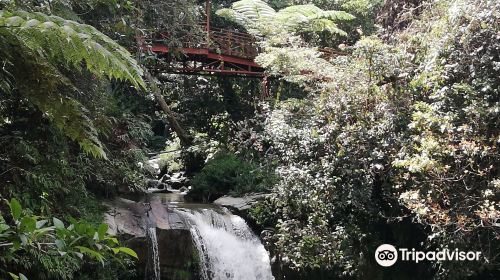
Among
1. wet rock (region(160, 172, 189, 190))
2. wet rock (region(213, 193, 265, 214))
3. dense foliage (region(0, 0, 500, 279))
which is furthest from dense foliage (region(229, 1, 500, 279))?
wet rock (region(160, 172, 189, 190))

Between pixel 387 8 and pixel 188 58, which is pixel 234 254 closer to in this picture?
pixel 387 8

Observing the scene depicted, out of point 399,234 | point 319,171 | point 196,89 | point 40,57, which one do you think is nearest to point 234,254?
point 319,171

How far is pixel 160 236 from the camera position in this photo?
6309 mm

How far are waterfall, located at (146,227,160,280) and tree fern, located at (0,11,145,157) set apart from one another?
3.68 metres

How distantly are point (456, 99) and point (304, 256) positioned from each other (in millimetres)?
2932

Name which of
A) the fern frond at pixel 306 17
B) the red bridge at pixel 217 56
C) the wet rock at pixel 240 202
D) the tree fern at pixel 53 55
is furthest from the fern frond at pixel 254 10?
the tree fern at pixel 53 55

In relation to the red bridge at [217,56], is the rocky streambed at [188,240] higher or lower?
lower

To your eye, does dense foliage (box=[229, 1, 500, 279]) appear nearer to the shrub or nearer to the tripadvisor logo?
the tripadvisor logo

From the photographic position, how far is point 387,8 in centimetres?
862

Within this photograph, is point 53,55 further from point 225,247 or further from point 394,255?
point 394,255

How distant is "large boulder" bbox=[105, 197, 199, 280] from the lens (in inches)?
233

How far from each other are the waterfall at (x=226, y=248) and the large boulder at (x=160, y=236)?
0.69 feet

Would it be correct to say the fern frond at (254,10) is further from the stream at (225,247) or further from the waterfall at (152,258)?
the waterfall at (152,258)

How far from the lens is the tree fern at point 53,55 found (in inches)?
83.7
